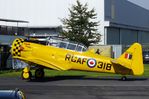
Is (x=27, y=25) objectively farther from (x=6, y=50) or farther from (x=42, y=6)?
(x=6, y=50)

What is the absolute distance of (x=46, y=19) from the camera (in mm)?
66875

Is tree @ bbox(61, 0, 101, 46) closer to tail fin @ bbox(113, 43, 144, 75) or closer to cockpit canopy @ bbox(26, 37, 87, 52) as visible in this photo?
cockpit canopy @ bbox(26, 37, 87, 52)

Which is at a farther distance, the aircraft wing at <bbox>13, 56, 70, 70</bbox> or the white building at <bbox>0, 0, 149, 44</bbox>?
the white building at <bbox>0, 0, 149, 44</bbox>

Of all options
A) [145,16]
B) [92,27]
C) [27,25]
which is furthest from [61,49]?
[145,16]

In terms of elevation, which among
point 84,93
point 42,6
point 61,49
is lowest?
point 84,93

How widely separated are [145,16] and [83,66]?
75507 millimetres

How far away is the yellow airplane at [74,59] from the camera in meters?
24.4

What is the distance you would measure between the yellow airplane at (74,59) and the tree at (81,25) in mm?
31889

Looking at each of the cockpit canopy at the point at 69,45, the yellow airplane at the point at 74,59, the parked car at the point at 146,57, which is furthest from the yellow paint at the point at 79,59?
the parked car at the point at 146,57

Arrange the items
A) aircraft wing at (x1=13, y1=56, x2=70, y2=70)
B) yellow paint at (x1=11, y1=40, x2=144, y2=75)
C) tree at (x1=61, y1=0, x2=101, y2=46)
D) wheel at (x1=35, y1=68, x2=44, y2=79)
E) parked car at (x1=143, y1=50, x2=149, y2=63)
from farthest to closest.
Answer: tree at (x1=61, y1=0, x2=101, y2=46)
parked car at (x1=143, y1=50, x2=149, y2=63)
wheel at (x1=35, y1=68, x2=44, y2=79)
aircraft wing at (x1=13, y1=56, x2=70, y2=70)
yellow paint at (x1=11, y1=40, x2=144, y2=75)

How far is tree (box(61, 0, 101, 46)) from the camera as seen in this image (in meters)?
58.6

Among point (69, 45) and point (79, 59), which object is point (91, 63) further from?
point (69, 45)

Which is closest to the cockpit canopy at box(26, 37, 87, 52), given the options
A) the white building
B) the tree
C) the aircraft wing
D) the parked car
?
the aircraft wing

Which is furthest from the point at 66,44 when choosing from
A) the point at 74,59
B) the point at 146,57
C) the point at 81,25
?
→ the point at 81,25
